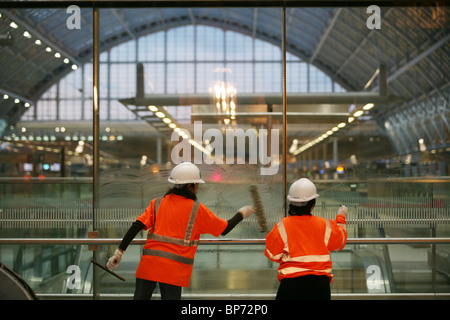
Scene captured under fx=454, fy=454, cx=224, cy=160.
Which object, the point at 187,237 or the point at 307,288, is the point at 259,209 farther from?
the point at 307,288

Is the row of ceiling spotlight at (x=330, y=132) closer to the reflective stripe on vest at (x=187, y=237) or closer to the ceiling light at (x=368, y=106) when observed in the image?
the ceiling light at (x=368, y=106)

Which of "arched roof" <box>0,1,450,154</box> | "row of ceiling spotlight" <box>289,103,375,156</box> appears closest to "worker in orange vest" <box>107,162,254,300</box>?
"row of ceiling spotlight" <box>289,103,375,156</box>

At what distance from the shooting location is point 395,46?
575cm

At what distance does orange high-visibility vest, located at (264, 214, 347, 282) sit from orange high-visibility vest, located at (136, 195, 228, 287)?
685mm

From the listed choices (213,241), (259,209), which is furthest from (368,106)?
(213,241)

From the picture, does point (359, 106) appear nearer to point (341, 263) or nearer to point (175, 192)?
point (341, 263)

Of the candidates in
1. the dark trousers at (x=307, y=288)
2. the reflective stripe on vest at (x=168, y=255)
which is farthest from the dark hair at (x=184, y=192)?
the dark trousers at (x=307, y=288)

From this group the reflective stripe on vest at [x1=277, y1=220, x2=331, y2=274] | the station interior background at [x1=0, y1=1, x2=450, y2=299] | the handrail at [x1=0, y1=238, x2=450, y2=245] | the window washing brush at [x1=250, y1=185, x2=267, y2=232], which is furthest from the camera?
the station interior background at [x1=0, y1=1, x2=450, y2=299]

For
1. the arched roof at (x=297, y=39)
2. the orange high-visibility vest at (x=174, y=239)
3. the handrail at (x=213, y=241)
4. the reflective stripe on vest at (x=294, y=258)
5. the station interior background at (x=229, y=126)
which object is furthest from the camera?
the arched roof at (x=297, y=39)

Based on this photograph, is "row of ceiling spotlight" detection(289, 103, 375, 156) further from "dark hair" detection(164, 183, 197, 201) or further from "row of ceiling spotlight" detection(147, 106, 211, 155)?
"dark hair" detection(164, 183, 197, 201)

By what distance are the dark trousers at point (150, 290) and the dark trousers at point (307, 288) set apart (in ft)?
3.12

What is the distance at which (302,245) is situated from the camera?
3273 millimetres

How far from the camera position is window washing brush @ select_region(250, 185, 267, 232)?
537 cm

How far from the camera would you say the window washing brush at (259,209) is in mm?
5371
